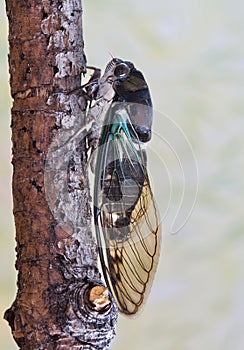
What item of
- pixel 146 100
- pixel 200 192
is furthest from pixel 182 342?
pixel 146 100

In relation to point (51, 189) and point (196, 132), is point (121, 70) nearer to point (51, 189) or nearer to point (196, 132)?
point (51, 189)

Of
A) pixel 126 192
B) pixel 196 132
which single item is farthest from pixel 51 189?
pixel 196 132

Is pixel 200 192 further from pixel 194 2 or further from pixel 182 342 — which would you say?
pixel 194 2

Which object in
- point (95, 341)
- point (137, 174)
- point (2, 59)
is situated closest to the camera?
point (95, 341)

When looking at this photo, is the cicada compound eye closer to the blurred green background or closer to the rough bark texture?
the rough bark texture

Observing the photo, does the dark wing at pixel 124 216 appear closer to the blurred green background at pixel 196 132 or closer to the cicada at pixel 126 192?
the cicada at pixel 126 192

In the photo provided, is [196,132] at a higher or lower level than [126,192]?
higher

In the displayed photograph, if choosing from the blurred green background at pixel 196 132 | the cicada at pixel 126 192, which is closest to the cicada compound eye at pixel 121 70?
the cicada at pixel 126 192
